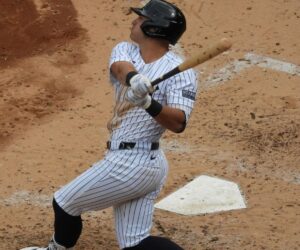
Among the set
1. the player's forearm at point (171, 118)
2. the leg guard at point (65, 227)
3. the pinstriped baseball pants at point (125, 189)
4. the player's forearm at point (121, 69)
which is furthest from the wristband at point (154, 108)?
the leg guard at point (65, 227)

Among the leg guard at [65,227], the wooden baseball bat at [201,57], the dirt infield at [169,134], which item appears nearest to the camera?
the wooden baseball bat at [201,57]

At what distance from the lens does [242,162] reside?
7.64 m

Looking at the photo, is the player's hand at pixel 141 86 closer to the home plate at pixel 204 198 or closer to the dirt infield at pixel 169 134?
the dirt infield at pixel 169 134

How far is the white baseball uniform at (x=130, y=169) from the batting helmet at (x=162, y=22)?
0.15 metres

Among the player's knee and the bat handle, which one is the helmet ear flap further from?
the player's knee

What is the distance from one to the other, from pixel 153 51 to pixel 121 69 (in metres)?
0.26

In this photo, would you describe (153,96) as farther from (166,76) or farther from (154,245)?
(154,245)

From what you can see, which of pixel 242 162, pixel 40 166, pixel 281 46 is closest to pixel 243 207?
pixel 242 162

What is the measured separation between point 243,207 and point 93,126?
79.8 inches

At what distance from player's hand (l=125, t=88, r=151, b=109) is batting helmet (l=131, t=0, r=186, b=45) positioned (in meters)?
0.53

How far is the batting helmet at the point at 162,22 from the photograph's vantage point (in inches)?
194

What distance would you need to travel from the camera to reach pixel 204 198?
7.03 meters

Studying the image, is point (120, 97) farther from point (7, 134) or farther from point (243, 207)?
point (7, 134)

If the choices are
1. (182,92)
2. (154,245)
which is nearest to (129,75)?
(182,92)
